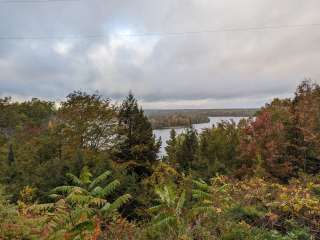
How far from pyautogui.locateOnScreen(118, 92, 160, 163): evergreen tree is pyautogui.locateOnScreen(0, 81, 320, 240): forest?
0.07m

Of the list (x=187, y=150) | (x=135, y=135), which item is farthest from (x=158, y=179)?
(x=187, y=150)

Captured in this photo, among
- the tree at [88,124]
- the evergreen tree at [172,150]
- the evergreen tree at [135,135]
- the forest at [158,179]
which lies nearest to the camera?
the forest at [158,179]

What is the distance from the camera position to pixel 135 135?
78.4 feet

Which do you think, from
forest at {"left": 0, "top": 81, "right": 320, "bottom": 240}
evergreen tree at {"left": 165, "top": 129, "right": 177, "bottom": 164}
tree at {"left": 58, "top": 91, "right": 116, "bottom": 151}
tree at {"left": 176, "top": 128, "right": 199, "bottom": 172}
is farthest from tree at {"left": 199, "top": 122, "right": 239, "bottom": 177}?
tree at {"left": 58, "top": 91, "right": 116, "bottom": 151}

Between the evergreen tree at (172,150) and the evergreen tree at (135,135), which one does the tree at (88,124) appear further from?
the evergreen tree at (172,150)

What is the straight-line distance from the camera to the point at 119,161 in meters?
23.8

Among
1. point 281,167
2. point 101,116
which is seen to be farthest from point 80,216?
point 101,116

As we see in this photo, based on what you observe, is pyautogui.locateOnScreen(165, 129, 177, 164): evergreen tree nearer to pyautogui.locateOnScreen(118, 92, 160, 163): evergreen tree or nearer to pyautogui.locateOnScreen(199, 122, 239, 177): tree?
pyautogui.locateOnScreen(199, 122, 239, 177): tree

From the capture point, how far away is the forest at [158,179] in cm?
637

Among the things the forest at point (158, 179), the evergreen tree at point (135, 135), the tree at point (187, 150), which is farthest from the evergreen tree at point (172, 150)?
the evergreen tree at point (135, 135)

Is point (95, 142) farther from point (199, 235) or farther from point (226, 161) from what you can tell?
point (199, 235)

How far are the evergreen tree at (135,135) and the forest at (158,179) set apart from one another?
71 millimetres

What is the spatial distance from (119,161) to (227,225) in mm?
18222

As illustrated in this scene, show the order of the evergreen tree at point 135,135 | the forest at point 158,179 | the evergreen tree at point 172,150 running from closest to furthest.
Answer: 1. the forest at point 158,179
2. the evergreen tree at point 135,135
3. the evergreen tree at point 172,150
